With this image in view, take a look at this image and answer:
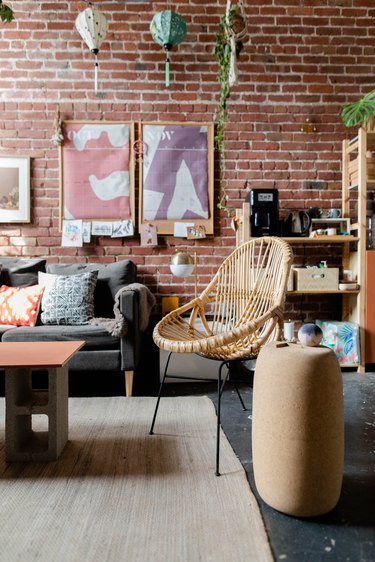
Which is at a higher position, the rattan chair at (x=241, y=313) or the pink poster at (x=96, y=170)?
the pink poster at (x=96, y=170)

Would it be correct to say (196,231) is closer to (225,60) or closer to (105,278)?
(105,278)

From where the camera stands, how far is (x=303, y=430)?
1247mm

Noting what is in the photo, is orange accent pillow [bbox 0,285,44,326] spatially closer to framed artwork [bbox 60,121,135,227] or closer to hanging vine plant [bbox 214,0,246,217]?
framed artwork [bbox 60,121,135,227]

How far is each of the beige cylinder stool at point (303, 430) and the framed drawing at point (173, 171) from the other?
233 centimetres

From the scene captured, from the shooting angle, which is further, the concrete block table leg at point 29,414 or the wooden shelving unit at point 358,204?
the wooden shelving unit at point 358,204

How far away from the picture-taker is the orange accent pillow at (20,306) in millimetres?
2814

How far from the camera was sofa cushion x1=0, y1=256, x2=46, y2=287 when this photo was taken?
3.12m

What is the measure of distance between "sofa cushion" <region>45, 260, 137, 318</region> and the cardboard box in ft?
4.07

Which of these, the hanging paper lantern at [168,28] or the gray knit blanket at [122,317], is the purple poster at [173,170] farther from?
the gray knit blanket at [122,317]

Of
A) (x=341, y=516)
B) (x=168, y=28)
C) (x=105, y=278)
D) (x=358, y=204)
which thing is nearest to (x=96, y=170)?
(x=105, y=278)

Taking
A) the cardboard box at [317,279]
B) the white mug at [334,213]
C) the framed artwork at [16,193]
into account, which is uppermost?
the framed artwork at [16,193]

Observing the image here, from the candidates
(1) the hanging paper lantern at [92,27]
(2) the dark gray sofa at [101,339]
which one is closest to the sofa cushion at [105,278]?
(2) the dark gray sofa at [101,339]

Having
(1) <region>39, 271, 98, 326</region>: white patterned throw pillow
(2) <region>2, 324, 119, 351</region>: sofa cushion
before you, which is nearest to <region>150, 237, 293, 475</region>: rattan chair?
(2) <region>2, 324, 119, 351</region>: sofa cushion

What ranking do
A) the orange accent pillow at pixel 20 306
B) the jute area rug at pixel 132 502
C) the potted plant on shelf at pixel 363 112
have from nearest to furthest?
the jute area rug at pixel 132 502
the orange accent pillow at pixel 20 306
the potted plant on shelf at pixel 363 112
